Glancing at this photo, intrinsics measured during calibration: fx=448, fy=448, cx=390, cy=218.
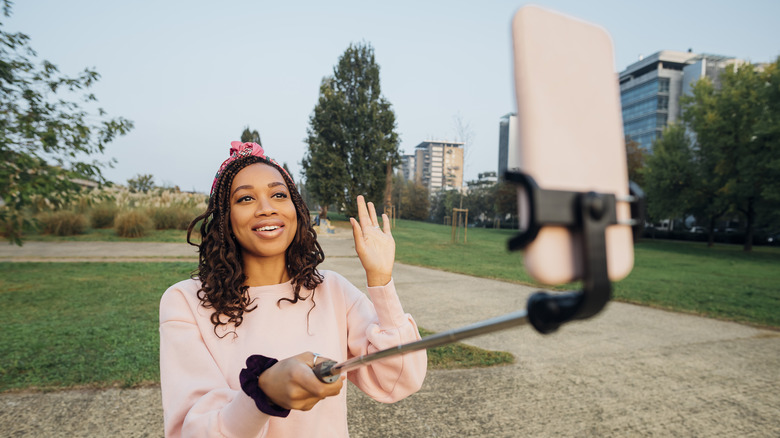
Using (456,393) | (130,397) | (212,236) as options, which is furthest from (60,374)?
(456,393)

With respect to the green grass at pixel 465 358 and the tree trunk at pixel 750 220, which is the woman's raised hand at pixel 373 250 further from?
the tree trunk at pixel 750 220

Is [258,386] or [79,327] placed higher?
[258,386]

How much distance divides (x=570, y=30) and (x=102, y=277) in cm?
910

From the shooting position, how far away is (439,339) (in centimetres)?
68

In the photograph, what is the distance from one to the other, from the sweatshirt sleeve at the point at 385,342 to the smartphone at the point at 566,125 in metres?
0.94

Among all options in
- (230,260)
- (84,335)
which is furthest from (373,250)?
(84,335)

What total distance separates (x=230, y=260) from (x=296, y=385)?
842 millimetres

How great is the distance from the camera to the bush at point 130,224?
15.2 meters

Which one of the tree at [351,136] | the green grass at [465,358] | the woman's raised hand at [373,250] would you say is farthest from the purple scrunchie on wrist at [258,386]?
the tree at [351,136]

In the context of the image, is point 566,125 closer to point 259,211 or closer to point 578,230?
point 578,230

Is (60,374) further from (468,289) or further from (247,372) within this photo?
(468,289)

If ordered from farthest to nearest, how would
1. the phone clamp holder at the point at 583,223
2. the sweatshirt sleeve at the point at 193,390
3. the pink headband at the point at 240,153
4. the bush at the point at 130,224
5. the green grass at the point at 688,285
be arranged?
the bush at the point at 130,224 < the green grass at the point at 688,285 < the pink headband at the point at 240,153 < the sweatshirt sleeve at the point at 193,390 < the phone clamp holder at the point at 583,223

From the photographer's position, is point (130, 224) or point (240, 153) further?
point (130, 224)

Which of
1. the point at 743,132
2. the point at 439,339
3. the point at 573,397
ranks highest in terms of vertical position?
the point at 743,132
